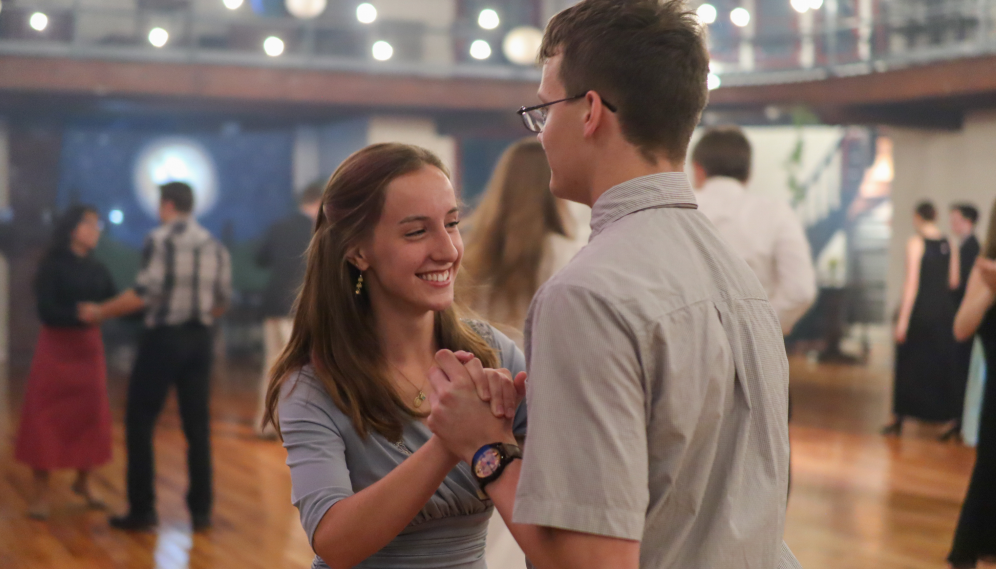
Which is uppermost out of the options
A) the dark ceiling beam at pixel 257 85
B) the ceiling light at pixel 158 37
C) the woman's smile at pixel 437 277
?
the ceiling light at pixel 158 37

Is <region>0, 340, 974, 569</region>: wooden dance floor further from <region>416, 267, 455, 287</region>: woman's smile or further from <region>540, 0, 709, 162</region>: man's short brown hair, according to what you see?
<region>540, 0, 709, 162</region>: man's short brown hair

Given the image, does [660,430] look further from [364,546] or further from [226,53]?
[226,53]

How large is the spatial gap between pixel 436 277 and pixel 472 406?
0.51 m

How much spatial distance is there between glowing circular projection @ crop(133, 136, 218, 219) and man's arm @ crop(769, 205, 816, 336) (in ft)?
32.2

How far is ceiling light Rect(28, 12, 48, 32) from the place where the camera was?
→ 9.20m

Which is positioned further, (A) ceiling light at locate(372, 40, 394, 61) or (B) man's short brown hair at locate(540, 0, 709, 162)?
(A) ceiling light at locate(372, 40, 394, 61)

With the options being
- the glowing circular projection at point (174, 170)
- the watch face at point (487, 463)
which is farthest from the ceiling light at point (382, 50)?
the watch face at point (487, 463)

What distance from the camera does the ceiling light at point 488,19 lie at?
10312 millimetres

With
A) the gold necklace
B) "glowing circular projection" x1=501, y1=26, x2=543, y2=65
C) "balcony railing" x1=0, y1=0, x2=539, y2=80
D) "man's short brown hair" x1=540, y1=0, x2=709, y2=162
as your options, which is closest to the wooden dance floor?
the gold necklace

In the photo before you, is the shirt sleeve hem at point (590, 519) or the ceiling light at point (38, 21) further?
the ceiling light at point (38, 21)

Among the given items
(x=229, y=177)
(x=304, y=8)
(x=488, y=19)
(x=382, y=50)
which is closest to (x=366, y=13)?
(x=382, y=50)

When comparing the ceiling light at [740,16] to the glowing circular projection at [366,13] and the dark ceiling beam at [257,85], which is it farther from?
the glowing circular projection at [366,13]

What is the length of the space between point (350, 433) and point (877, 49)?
902 cm

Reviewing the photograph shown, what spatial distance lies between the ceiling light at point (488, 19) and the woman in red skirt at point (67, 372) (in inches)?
245
